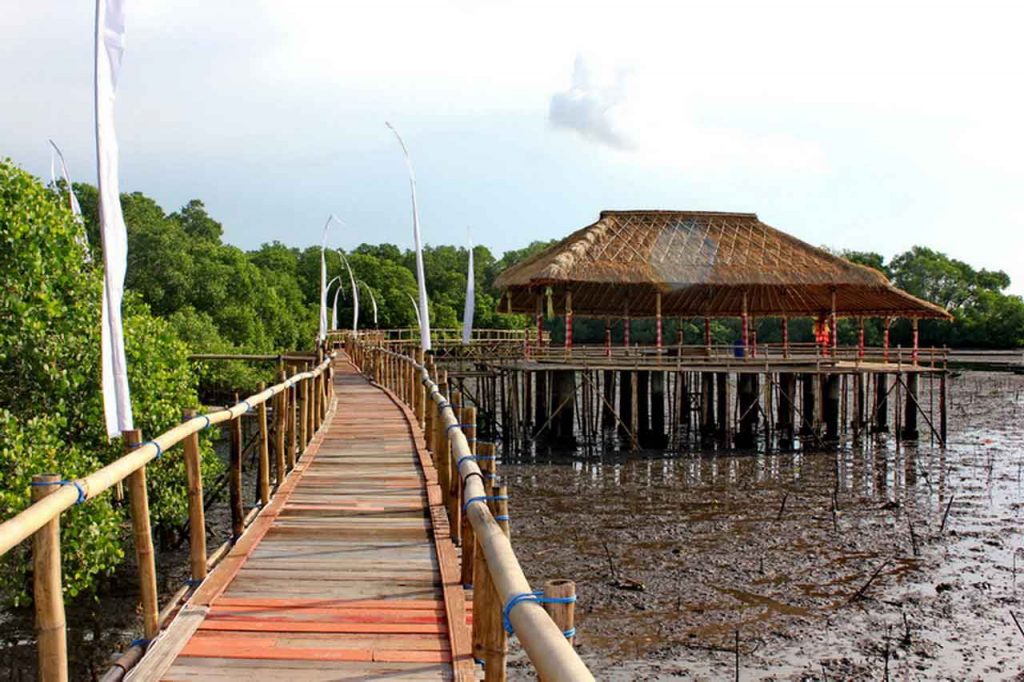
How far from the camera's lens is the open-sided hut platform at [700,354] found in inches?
939

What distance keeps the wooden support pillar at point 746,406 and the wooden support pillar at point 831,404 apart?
1843 mm

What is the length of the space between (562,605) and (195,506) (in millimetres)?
3349

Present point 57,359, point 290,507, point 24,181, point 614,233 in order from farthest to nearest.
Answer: point 614,233
point 57,359
point 24,181
point 290,507

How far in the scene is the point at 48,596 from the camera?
3092 mm

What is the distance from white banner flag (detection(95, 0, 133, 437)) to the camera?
5672 mm

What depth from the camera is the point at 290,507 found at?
298 inches

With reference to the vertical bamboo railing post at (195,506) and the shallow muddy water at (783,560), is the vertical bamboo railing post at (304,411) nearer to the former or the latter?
the shallow muddy water at (783,560)

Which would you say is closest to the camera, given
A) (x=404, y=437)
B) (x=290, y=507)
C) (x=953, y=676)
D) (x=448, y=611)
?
(x=448, y=611)

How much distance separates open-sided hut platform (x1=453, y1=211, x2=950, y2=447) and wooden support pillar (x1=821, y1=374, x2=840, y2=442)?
0.17 feet

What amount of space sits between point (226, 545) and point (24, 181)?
17.4 ft

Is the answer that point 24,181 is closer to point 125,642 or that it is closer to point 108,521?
point 108,521

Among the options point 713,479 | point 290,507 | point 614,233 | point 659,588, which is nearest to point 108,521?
point 290,507

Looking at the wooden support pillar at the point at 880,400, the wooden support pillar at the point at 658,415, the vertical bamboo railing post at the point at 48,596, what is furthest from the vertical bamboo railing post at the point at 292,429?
the wooden support pillar at the point at 880,400

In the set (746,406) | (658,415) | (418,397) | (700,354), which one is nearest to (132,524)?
(418,397)
